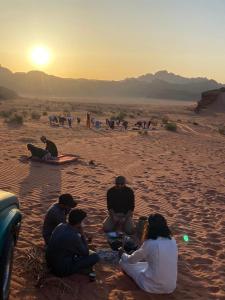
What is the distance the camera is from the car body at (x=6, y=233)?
5008mm

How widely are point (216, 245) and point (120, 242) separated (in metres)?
1.99

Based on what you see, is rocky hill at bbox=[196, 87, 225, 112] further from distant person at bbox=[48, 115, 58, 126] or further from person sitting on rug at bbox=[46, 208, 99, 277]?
person sitting on rug at bbox=[46, 208, 99, 277]

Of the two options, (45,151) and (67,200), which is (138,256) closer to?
(67,200)

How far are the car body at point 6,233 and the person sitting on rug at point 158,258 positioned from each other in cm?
180

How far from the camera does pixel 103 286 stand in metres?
6.65

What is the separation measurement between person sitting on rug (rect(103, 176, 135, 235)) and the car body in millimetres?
3554

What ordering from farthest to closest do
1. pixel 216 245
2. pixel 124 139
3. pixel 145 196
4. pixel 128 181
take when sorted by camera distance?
pixel 124 139 → pixel 128 181 → pixel 145 196 → pixel 216 245

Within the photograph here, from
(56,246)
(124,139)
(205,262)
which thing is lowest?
(124,139)

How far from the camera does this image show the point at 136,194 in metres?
12.7

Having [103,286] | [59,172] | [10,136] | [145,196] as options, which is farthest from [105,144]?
[103,286]

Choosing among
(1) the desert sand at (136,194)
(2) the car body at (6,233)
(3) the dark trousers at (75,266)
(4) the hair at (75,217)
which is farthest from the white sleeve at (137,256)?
(2) the car body at (6,233)

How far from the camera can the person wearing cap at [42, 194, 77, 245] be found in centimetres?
746

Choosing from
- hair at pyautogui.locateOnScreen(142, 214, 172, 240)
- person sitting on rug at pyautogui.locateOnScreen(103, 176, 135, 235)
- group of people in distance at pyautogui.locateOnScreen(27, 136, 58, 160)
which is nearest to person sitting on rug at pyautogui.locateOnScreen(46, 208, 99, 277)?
hair at pyautogui.locateOnScreen(142, 214, 172, 240)

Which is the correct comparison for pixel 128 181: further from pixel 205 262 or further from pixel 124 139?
pixel 124 139
